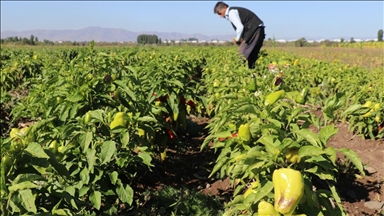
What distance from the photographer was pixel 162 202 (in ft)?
10.8

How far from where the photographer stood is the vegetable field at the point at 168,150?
5.73ft

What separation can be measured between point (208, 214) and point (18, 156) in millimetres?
1797

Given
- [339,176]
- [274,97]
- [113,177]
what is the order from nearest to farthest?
[274,97] → [113,177] → [339,176]

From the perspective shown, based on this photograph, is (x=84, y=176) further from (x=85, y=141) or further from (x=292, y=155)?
(x=292, y=155)

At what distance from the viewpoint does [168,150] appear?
4762 mm

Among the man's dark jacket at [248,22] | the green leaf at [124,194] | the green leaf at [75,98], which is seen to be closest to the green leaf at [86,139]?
the green leaf at [124,194]

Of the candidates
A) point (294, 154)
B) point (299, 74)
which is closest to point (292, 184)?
point (294, 154)

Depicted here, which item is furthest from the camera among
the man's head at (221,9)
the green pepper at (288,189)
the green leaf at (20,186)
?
the man's head at (221,9)

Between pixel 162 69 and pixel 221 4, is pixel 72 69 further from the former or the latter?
pixel 221 4

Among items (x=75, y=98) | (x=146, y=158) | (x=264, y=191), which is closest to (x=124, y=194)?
(x=146, y=158)

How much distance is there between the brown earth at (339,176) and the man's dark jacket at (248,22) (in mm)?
3065

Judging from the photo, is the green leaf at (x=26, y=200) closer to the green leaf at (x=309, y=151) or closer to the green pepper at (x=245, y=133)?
the green leaf at (x=309, y=151)

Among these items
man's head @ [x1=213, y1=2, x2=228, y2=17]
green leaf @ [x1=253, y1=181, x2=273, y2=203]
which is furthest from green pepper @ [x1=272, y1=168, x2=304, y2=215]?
man's head @ [x1=213, y1=2, x2=228, y2=17]

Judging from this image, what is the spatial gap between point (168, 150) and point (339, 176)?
193 centimetres
